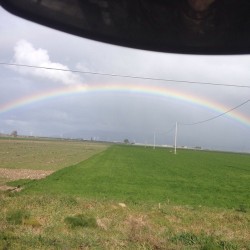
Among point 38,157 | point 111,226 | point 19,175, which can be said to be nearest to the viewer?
point 111,226

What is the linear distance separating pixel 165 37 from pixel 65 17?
34 cm

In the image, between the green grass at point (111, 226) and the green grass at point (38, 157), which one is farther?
the green grass at point (38, 157)

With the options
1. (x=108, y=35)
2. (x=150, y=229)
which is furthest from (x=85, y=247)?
(x=108, y=35)

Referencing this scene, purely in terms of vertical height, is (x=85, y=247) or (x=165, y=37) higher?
(x=165, y=37)

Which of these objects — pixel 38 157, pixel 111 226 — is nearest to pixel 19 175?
pixel 111 226

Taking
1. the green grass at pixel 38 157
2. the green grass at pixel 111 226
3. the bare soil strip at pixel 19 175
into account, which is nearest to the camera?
the green grass at pixel 111 226

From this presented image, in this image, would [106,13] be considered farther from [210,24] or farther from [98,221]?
[98,221]

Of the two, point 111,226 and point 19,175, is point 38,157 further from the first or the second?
point 111,226

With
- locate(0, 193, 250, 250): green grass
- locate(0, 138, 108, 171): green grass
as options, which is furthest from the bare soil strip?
locate(0, 193, 250, 250): green grass

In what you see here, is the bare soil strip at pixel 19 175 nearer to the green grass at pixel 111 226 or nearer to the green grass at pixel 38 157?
the green grass at pixel 38 157

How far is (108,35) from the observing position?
4.60ft

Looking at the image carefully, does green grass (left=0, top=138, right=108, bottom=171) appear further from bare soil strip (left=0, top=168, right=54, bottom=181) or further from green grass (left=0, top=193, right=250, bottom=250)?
green grass (left=0, top=193, right=250, bottom=250)

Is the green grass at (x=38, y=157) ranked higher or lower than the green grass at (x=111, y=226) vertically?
higher

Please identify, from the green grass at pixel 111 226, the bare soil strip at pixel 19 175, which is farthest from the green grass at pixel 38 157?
the green grass at pixel 111 226
